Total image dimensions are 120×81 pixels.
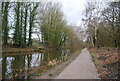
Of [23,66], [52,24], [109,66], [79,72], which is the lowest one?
[23,66]

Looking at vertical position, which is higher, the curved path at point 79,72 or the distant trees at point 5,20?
the distant trees at point 5,20

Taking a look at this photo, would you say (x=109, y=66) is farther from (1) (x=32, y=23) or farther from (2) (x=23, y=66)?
(1) (x=32, y=23)

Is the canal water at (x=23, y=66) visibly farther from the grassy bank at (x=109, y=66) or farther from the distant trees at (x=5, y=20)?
Result: the distant trees at (x=5, y=20)

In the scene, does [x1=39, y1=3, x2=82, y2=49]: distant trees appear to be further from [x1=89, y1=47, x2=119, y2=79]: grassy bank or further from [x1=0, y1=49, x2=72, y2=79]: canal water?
[x1=89, y1=47, x2=119, y2=79]: grassy bank

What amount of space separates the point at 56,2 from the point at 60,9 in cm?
194

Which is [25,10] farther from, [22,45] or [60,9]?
[60,9]

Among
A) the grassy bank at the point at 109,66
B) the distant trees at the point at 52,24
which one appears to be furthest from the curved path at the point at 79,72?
the distant trees at the point at 52,24

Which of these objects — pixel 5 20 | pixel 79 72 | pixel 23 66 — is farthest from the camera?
pixel 5 20

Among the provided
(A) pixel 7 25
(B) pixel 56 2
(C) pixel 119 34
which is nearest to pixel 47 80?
(C) pixel 119 34

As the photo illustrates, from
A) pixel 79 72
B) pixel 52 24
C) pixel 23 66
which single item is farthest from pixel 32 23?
pixel 79 72

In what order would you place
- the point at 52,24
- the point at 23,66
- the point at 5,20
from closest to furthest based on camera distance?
the point at 23,66 < the point at 5,20 < the point at 52,24

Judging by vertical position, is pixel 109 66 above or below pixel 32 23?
below

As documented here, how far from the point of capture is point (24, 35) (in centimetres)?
2811

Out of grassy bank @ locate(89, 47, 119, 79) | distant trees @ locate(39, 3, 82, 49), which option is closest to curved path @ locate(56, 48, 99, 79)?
grassy bank @ locate(89, 47, 119, 79)
